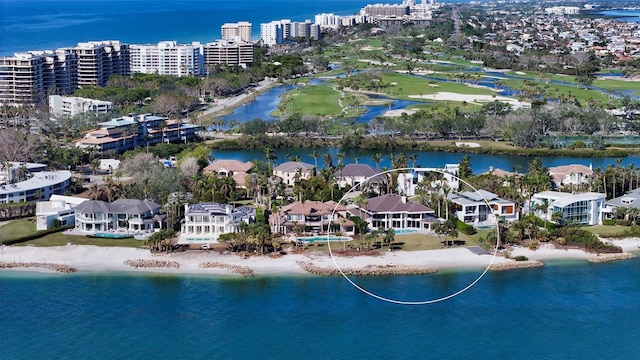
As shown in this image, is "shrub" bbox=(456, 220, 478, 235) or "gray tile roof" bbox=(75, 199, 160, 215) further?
"gray tile roof" bbox=(75, 199, 160, 215)

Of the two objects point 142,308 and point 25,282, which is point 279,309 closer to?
point 142,308

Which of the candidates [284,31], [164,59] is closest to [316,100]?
[164,59]

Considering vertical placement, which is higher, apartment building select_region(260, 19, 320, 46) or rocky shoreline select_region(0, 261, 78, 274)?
apartment building select_region(260, 19, 320, 46)

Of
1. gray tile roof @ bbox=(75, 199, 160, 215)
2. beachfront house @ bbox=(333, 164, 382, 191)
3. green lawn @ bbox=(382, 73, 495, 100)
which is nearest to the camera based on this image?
gray tile roof @ bbox=(75, 199, 160, 215)

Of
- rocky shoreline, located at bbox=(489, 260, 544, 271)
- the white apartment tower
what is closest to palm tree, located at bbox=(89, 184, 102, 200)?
rocky shoreline, located at bbox=(489, 260, 544, 271)

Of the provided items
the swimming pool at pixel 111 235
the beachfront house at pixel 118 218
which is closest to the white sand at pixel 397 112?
the beachfront house at pixel 118 218

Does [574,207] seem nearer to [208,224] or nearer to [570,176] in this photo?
[570,176]

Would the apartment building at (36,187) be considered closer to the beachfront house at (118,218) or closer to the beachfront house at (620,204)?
the beachfront house at (118,218)

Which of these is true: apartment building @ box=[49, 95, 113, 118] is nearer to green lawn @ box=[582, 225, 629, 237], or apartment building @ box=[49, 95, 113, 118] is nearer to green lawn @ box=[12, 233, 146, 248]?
green lawn @ box=[12, 233, 146, 248]
